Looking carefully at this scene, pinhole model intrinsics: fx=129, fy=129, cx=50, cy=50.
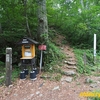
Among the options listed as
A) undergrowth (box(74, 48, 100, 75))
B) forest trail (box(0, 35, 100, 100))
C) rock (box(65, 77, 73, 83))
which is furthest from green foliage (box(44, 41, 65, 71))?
undergrowth (box(74, 48, 100, 75))

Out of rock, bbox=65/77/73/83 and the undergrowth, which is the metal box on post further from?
the undergrowth

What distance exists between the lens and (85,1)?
8.87m

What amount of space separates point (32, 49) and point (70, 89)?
1.86 metres

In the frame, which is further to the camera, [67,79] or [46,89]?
[67,79]

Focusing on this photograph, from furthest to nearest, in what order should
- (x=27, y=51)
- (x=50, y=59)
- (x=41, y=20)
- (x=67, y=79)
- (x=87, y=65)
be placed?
1. (x=87, y=65)
2. (x=41, y=20)
3. (x=50, y=59)
4. (x=27, y=51)
5. (x=67, y=79)

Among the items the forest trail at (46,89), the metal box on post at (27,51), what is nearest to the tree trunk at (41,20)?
the metal box on post at (27,51)

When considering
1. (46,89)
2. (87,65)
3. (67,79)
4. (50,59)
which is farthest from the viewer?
(87,65)

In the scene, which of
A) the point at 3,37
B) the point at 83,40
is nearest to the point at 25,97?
the point at 3,37

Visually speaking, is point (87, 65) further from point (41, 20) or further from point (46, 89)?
point (41, 20)

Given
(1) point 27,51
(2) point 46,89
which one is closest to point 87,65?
(2) point 46,89

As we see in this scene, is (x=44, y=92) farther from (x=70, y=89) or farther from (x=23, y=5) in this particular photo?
(x=23, y=5)

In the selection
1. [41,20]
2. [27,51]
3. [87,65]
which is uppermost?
[41,20]

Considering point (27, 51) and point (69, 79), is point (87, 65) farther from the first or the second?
point (27, 51)

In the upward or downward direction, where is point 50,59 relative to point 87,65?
upward
